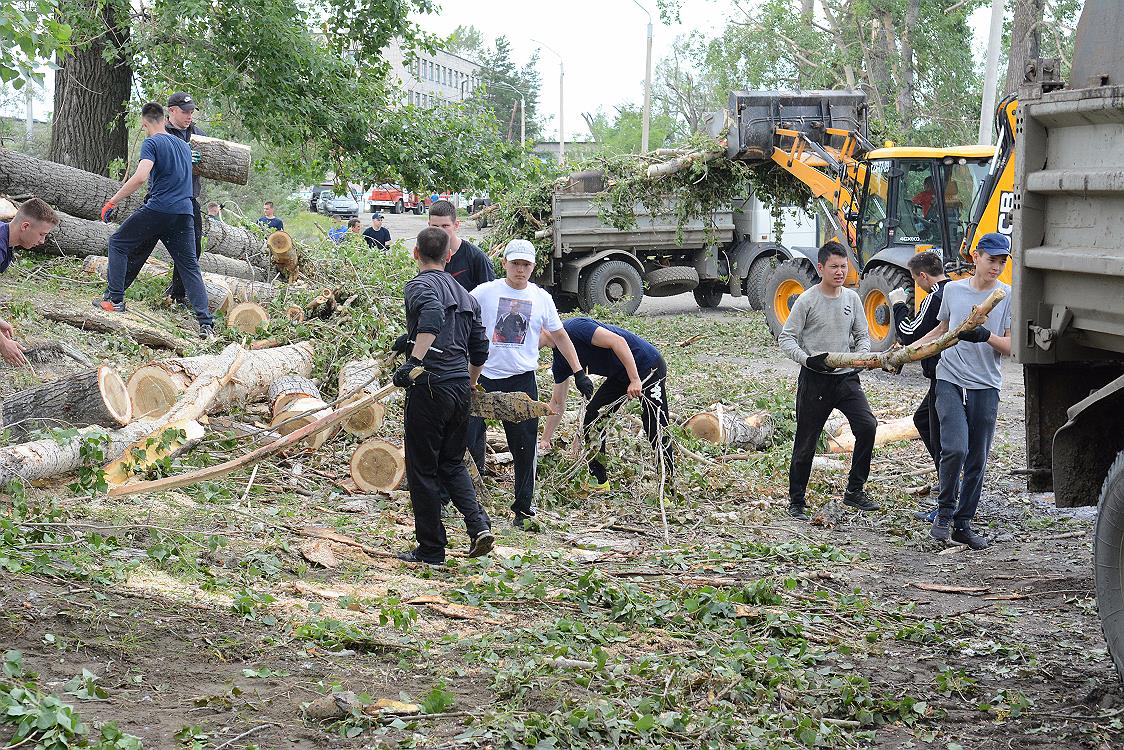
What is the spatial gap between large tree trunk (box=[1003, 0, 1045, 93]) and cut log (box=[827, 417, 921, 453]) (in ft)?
39.6

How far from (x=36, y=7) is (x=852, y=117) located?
38.6ft

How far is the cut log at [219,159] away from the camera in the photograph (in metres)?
11.9

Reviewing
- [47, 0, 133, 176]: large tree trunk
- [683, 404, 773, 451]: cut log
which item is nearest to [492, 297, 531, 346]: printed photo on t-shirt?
[683, 404, 773, 451]: cut log

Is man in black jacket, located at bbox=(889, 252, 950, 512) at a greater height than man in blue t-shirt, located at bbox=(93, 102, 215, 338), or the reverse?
man in blue t-shirt, located at bbox=(93, 102, 215, 338)

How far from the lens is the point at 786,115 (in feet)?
52.3

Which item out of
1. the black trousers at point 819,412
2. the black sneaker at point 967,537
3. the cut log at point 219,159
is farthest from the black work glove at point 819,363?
the cut log at point 219,159

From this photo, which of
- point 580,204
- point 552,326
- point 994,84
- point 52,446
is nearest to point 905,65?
point 994,84

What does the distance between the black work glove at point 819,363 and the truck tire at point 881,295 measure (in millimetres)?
6439

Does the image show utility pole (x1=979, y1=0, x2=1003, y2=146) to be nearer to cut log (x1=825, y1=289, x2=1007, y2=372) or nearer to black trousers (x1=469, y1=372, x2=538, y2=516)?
cut log (x1=825, y1=289, x2=1007, y2=372)

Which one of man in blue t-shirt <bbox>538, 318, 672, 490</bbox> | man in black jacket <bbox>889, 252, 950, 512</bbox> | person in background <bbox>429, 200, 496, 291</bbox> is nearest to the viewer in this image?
man in black jacket <bbox>889, 252, 950, 512</bbox>

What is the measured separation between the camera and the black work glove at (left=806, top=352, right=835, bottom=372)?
7238mm

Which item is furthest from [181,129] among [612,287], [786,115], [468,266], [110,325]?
[612,287]

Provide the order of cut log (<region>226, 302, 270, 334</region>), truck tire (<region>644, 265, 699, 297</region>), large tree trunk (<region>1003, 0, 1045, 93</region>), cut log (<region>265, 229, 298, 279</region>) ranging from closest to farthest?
cut log (<region>226, 302, 270, 334</region>), cut log (<region>265, 229, 298, 279</region>), truck tire (<region>644, 265, 699, 297</region>), large tree trunk (<region>1003, 0, 1045, 93</region>)

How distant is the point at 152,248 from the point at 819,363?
6.02m
